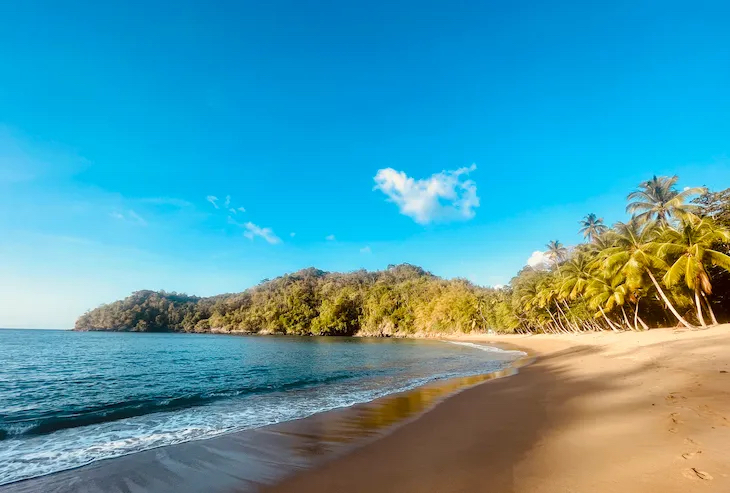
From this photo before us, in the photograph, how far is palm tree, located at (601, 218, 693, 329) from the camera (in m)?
25.8

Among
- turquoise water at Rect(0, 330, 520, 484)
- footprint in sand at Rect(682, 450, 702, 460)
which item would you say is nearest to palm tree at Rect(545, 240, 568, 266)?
turquoise water at Rect(0, 330, 520, 484)

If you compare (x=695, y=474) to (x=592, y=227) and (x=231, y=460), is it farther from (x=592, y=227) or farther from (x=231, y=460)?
(x=592, y=227)

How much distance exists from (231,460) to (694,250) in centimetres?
2999

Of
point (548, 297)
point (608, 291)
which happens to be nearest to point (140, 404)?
point (608, 291)

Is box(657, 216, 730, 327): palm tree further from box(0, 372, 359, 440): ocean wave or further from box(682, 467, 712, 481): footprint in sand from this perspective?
box(0, 372, 359, 440): ocean wave

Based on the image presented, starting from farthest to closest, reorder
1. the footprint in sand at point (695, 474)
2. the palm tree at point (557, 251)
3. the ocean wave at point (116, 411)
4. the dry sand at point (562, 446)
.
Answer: the palm tree at point (557, 251), the ocean wave at point (116, 411), the dry sand at point (562, 446), the footprint in sand at point (695, 474)

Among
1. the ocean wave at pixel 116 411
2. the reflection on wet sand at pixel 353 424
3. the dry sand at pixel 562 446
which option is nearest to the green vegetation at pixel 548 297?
the dry sand at pixel 562 446

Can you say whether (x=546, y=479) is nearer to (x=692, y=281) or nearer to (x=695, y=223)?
(x=692, y=281)

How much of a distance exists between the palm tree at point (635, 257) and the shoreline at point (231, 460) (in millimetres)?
26021

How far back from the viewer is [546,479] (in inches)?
183

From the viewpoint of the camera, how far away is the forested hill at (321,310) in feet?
302

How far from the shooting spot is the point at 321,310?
117 m

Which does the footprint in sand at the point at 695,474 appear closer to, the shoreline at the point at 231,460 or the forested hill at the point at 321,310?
the shoreline at the point at 231,460

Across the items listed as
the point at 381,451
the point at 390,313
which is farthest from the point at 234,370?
the point at 390,313
